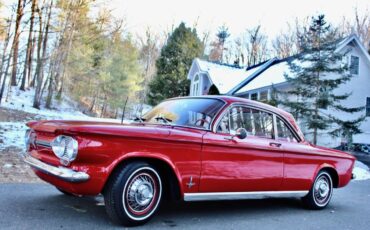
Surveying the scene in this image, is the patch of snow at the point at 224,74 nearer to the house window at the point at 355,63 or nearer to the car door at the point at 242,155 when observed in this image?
the house window at the point at 355,63

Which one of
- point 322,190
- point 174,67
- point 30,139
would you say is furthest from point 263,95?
point 30,139

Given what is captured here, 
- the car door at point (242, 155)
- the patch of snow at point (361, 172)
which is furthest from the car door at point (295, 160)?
the patch of snow at point (361, 172)

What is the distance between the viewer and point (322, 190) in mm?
6398

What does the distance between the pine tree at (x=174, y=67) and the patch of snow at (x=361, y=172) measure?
2172cm

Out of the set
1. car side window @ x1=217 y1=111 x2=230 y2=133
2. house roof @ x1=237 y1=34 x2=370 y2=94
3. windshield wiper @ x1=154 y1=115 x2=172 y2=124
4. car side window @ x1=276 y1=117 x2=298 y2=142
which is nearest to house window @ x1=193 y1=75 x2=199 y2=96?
house roof @ x1=237 y1=34 x2=370 y2=94

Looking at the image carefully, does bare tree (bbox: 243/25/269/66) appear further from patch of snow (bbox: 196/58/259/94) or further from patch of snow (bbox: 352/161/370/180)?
patch of snow (bbox: 352/161/370/180)

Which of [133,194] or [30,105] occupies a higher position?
[30,105]

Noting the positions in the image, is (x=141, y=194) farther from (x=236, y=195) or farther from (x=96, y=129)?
(x=236, y=195)

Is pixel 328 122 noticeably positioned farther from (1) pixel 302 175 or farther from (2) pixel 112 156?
(2) pixel 112 156

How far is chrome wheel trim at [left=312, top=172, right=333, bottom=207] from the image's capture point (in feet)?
20.7

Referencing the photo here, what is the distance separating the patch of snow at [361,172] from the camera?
1220 centimetres

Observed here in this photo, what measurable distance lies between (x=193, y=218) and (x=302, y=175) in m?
2.09

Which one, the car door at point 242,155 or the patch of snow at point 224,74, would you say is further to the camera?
the patch of snow at point 224,74

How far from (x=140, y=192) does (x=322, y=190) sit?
11.8ft
